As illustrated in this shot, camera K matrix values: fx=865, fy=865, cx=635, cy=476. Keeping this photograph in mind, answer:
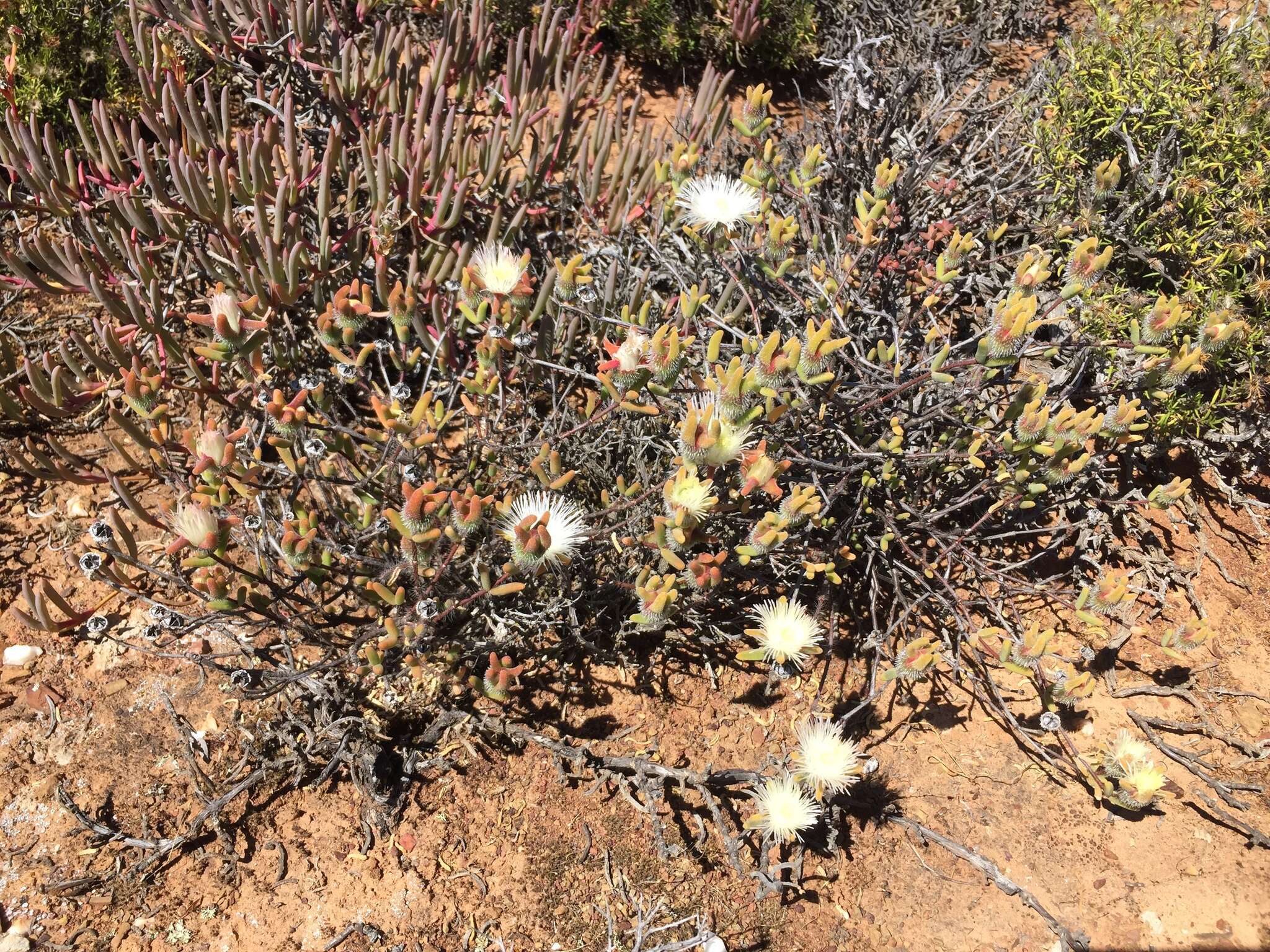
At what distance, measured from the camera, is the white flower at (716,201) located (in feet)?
7.31

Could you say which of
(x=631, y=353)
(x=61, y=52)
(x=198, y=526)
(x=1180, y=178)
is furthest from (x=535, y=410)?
(x=61, y=52)

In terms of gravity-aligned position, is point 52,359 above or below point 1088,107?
below

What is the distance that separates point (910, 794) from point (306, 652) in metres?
1.58

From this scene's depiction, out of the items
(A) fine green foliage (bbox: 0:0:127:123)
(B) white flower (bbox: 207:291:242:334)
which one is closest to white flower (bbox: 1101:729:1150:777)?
(B) white flower (bbox: 207:291:242:334)

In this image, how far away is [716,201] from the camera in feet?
7.41

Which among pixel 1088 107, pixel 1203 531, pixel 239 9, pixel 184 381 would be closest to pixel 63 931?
pixel 184 381

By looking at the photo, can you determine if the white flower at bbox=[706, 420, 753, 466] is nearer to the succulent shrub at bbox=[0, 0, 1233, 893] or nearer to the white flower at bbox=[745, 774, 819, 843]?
the succulent shrub at bbox=[0, 0, 1233, 893]

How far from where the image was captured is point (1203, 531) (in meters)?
2.78

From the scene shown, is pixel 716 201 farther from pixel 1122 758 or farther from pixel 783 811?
pixel 1122 758

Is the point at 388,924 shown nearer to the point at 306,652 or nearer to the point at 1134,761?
the point at 306,652

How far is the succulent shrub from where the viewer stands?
1.88m

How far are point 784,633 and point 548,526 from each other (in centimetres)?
59

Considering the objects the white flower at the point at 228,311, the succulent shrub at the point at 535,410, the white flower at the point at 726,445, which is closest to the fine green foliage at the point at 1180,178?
the succulent shrub at the point at 535,410

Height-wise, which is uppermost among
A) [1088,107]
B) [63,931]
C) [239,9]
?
[1088,107]
